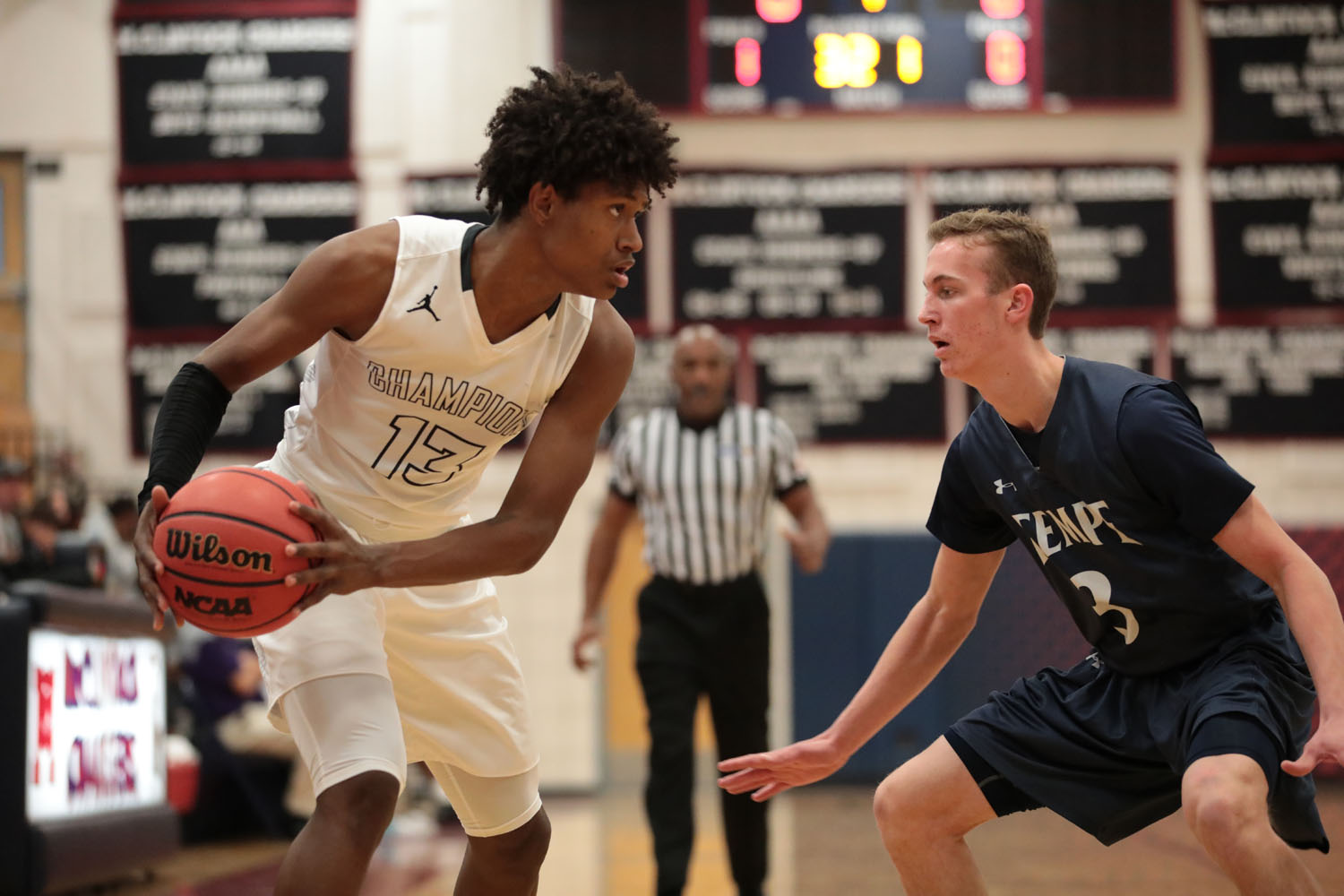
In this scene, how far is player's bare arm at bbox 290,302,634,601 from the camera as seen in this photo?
2467 mm

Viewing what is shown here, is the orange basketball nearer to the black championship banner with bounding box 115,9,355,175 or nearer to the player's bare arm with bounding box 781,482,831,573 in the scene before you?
the player's bare arm with bounding box 781,482,831,573

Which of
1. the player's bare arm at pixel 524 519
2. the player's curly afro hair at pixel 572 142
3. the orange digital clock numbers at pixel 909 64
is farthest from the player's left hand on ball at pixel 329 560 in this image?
the orange digital clock numbers at pixel 909 64

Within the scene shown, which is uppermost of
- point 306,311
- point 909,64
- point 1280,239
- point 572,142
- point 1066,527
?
point 909,64

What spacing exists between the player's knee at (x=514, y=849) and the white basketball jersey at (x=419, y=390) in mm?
685

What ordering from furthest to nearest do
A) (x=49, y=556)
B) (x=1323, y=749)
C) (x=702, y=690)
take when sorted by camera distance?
(x=49, y=556) → (x=702, y=690) → (x=1323, y=749)

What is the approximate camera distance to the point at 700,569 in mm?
4941

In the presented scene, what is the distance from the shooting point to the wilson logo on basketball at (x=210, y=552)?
2.43 meters

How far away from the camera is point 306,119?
9219 mm

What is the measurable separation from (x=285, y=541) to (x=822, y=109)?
716cm

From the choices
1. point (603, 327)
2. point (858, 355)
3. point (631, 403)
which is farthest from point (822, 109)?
point (603, 327)

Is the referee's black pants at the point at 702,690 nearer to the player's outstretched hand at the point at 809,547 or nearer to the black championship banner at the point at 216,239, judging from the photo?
the player's outstretched hand at the point at 809,547

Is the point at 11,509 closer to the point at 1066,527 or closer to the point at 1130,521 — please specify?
the point at 1066,527

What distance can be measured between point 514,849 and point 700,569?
1.99 metres

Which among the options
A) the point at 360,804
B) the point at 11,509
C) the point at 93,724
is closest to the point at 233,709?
the point at 11,509
